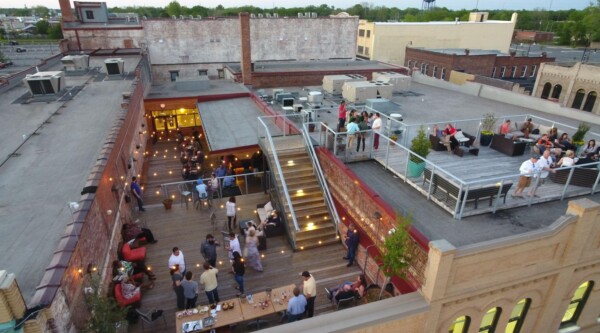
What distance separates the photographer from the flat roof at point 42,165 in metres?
7.82

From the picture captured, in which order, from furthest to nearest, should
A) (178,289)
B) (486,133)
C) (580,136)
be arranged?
(486,133) → (580,136) → (178,289)

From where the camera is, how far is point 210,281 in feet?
30.7

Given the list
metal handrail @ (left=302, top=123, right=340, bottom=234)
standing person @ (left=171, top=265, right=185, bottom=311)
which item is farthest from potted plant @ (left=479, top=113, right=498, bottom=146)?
standing person @ (left=171, top=265, right=185, bottom=311)

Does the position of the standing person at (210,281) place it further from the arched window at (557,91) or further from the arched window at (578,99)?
the arched window at (557,91)

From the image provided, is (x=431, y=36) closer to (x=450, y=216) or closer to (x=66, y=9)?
(x=66, y=9)

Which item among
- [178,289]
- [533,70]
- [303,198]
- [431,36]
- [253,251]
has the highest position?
[431,36]

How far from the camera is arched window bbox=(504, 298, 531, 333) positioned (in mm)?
9344

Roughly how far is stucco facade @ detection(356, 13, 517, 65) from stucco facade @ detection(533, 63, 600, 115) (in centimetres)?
2017

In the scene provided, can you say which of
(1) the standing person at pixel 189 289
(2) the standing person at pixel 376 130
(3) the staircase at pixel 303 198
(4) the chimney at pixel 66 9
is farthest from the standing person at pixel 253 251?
(4) the chimney at pixel 66 9

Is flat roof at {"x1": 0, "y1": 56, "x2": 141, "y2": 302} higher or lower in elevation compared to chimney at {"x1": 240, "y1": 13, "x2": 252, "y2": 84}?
lower

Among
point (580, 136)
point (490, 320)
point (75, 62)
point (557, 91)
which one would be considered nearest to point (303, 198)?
point (490, 320)

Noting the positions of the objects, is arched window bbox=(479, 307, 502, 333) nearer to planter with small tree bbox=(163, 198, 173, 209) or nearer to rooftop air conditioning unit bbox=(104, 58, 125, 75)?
planter with small tree bbox=(163, 198, 173, 209)

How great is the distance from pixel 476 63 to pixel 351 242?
117 feet

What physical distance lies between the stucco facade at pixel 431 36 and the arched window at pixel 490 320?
147 feet
